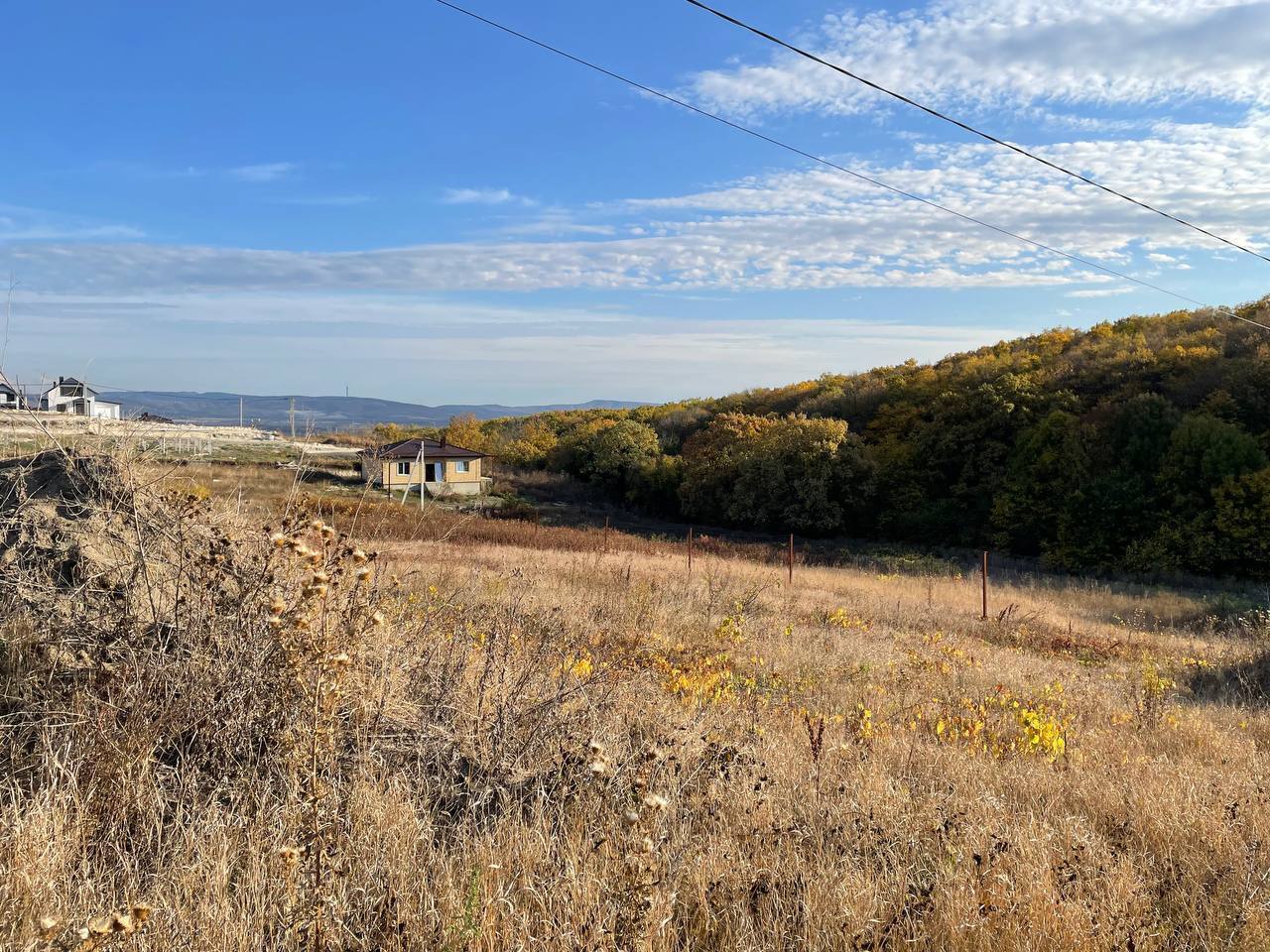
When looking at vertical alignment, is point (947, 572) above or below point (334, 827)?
below

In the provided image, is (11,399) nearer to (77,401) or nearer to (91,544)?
(77,401)

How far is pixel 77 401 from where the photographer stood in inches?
212

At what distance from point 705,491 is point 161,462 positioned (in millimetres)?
37869

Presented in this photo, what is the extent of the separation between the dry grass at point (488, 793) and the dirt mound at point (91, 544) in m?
0.02

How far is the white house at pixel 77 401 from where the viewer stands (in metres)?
5.04

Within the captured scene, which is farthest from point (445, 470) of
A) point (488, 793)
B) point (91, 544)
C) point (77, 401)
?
point (488, 793)

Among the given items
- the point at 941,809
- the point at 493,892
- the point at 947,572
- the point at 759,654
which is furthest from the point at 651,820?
the point at 947,572

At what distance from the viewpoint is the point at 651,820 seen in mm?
3051

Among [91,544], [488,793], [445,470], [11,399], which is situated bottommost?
[445,470]

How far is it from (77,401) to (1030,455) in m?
34.7

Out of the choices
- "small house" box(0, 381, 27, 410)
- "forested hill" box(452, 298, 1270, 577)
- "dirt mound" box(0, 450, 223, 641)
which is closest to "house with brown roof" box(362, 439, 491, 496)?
"forested hill" box(452, 298, 1270, 577)

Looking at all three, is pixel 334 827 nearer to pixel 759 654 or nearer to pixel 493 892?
pixel 493 892

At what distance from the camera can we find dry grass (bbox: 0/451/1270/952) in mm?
2957

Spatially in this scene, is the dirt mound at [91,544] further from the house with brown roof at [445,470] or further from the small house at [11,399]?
the house with brown roof at [445,470]
